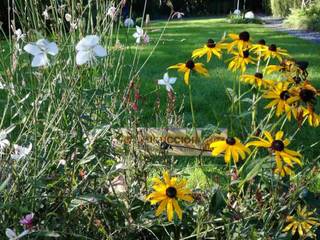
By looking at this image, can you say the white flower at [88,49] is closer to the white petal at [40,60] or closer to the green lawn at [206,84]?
the white petal at [40,60]

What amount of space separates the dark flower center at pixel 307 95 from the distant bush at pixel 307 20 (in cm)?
1083

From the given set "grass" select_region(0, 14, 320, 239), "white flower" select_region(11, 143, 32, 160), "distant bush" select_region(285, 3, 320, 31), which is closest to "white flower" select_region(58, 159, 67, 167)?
"grass" select_region(0, 14, 320, 239)

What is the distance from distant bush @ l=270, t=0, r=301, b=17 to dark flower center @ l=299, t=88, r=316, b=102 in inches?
674

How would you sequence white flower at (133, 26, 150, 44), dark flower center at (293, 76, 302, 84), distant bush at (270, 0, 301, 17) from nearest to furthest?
dark flower center at (293, 76, 302, 84) → white flower at (133, 26, 150, 44) → distant bush at (270, 0, 301, 17)

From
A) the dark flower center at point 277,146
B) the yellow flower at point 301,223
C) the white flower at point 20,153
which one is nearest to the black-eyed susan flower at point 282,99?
the dark flower center at point 277,146

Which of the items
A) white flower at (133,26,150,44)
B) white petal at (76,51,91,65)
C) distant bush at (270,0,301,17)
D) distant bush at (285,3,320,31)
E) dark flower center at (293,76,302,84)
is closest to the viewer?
white petal at (76,51,91,65)

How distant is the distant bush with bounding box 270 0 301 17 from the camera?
17.7m

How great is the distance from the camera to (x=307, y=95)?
138cm

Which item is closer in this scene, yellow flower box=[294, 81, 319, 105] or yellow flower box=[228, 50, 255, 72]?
yellow flower box=[294, 81, 319, 105]

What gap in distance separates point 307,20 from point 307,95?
11473 millimetres

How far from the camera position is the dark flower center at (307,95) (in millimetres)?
1385

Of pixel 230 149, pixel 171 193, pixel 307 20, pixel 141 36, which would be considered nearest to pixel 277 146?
pixel 230 149

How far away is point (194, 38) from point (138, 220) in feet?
27.1

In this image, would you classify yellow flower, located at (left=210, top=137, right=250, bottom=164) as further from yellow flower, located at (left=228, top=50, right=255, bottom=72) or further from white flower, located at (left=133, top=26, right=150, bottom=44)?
white flower, located at (left=133, top=26, right=150, bottom=44)
